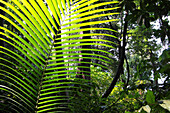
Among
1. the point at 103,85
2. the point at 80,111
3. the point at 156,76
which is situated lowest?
the point at 80,111

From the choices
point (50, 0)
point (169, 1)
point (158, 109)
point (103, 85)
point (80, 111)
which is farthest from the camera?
point (103, 85)

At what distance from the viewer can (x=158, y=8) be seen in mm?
1594

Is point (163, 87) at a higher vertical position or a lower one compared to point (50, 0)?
lower

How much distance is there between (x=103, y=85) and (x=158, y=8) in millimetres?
2541

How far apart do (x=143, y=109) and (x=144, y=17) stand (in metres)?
1.42

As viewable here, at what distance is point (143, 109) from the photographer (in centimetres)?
50

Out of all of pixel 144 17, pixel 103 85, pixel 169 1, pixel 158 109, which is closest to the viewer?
pixel 158 109

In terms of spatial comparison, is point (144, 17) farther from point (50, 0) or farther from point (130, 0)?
point (50, 0)

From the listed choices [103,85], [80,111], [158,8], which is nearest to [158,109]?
[158,8]

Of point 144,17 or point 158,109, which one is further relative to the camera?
point 144,17

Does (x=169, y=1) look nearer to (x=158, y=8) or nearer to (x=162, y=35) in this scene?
(x=158, y=8)

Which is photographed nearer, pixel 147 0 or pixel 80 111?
pixel 147 0

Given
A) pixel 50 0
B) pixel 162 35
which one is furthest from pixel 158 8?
pixel 50 0

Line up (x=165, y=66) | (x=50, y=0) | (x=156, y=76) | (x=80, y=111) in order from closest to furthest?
1. (x=50, y=0)
2. (x=165, y=66)
3. (x=156, y=76)
4. (x=80, y=111)
